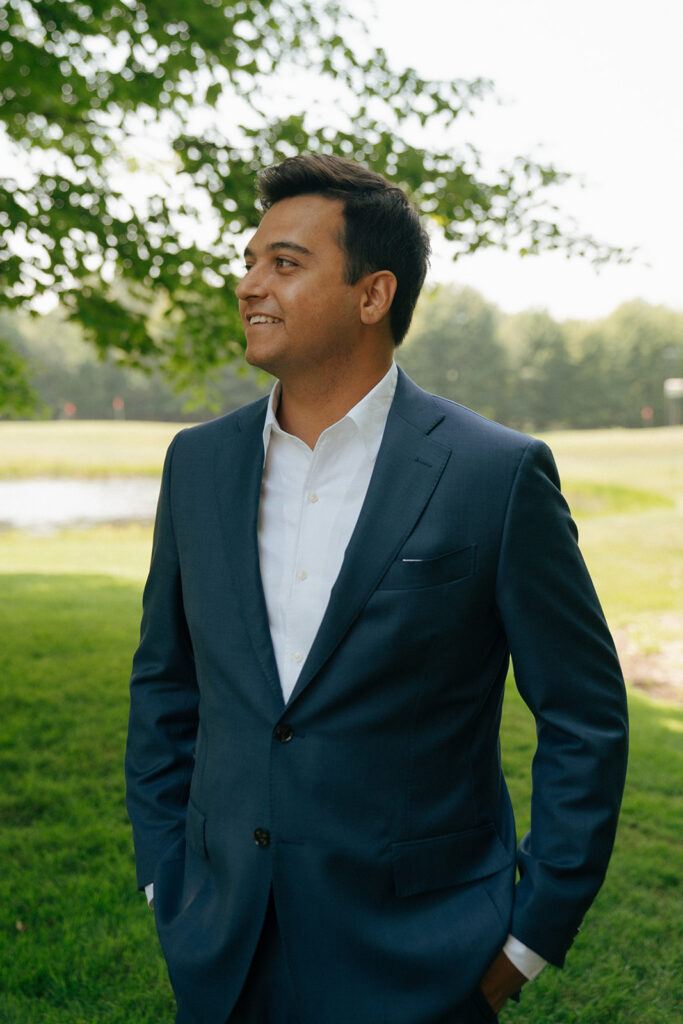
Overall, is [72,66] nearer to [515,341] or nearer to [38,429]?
[38,429]

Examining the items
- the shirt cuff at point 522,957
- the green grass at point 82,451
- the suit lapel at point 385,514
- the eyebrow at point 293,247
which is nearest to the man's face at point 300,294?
the eyebrow at point 293,247

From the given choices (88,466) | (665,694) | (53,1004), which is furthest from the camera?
(88,466)

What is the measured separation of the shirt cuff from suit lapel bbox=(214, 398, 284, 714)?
2.38 ft

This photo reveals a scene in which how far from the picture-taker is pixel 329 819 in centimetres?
191

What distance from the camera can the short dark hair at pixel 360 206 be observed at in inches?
83.7

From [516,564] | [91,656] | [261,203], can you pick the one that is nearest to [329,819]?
[516,564]

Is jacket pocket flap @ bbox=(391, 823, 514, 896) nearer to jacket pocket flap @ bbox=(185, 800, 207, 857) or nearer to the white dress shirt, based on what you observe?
the white dress shirt

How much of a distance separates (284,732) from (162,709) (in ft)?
1.90

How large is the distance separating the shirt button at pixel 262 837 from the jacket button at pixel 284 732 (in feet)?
0.70

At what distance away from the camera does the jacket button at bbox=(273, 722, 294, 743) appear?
1.91m

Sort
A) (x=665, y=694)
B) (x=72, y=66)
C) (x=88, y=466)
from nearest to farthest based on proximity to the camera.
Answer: (x=72, y=66) → (x=665, y=694) → (x=88, y=466)

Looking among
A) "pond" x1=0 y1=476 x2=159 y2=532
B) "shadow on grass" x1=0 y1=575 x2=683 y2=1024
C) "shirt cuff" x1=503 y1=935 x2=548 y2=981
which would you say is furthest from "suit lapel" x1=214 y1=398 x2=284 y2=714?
"pond" x1=0 y1=476 x2=159 y2=532

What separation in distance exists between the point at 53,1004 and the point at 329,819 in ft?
7.33

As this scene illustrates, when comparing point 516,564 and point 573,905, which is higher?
point 516,564
